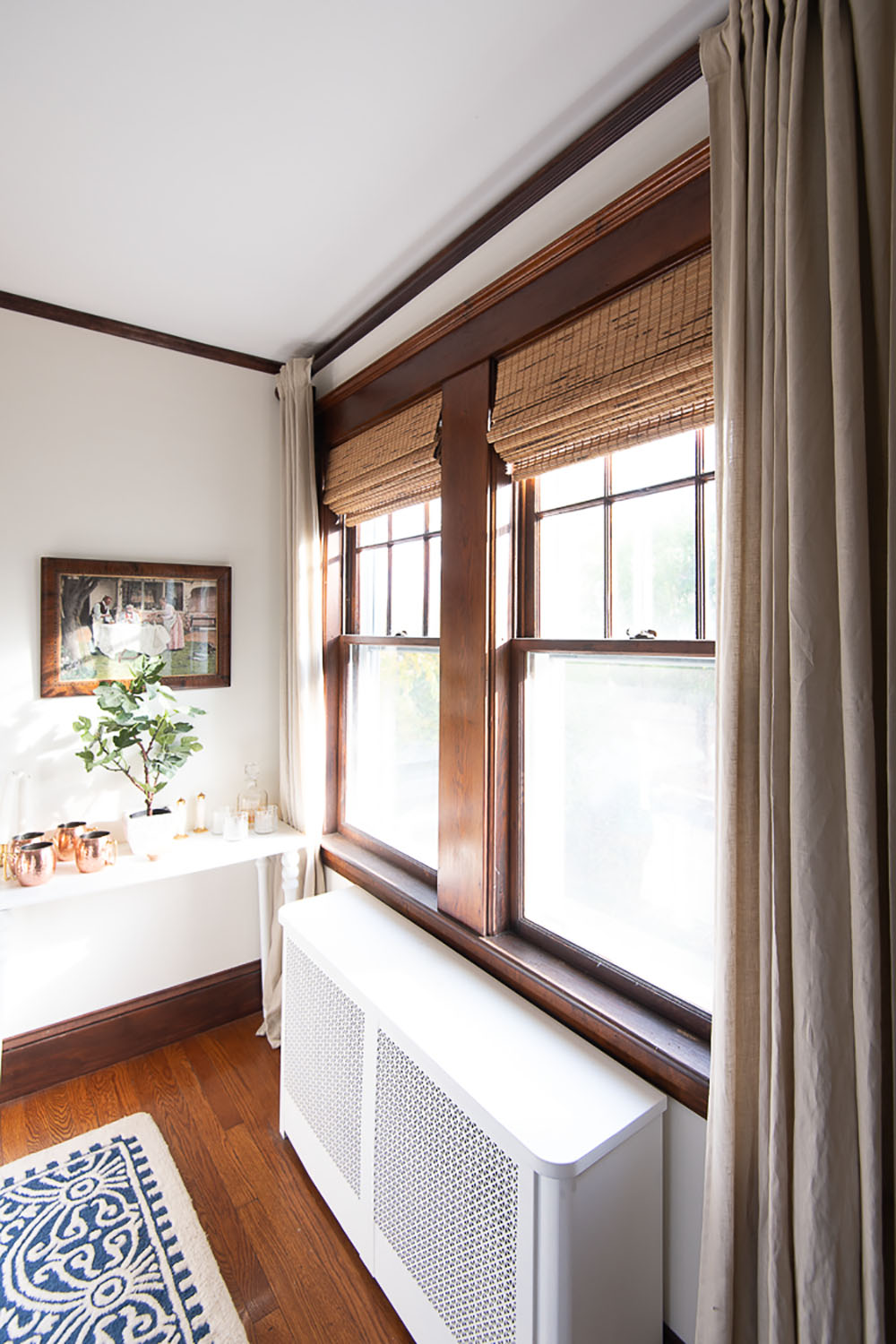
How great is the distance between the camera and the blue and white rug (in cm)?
149

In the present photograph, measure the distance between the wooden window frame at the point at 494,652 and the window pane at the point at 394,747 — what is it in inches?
8.2

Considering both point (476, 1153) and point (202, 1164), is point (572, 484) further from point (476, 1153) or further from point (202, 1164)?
point (202, 1164)

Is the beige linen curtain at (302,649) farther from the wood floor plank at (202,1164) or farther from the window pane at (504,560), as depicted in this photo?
the window pane at (504,560)

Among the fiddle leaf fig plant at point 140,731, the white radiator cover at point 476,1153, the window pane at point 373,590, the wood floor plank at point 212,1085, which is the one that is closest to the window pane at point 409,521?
the window pane at point 373,590

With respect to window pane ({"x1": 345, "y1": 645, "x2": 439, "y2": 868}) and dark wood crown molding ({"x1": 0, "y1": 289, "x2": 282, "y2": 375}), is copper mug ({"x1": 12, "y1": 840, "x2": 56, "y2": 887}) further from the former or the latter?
dark wood crown molding ({"x1": 0, "y1": 289, "x2": 282, "y2": 375})

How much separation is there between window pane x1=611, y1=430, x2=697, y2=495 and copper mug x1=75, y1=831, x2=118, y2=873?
1933mm

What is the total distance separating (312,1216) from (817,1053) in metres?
1.53

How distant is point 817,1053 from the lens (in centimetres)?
92

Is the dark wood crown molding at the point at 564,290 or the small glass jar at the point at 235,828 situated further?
the small glass jar at the point at 235,828

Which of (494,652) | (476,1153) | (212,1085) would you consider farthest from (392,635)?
(212,1085)

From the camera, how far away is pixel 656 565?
1467mm

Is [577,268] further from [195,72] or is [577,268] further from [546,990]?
[546,990]

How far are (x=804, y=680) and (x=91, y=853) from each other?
2140 mm

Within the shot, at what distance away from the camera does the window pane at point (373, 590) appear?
2.49m
